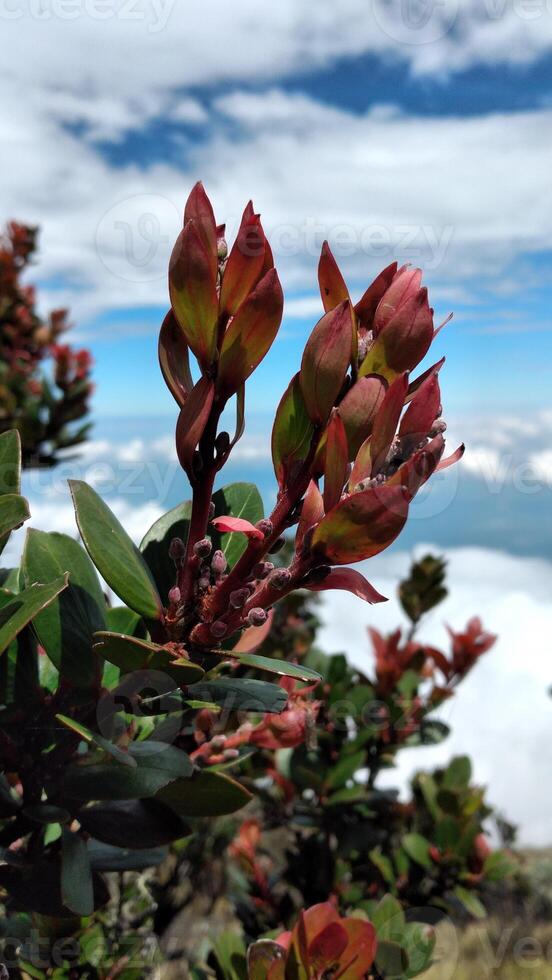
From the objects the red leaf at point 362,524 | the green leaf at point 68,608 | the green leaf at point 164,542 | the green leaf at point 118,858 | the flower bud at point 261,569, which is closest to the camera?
the red leaf at point 362,524

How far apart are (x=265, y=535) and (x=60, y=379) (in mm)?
4746

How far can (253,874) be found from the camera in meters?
2.69

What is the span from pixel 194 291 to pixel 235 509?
15.2 inches

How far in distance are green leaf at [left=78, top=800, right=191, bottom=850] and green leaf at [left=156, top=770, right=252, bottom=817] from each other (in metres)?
0.02

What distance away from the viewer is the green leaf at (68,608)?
1.05 meters

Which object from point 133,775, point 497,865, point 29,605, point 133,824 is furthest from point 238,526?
point 497,865

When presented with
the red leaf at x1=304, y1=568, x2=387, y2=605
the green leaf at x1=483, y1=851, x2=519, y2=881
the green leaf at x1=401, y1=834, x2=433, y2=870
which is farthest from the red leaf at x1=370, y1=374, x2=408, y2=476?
the green leaf at x1=483, y1=851, x2=519, y2=881

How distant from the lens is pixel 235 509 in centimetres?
118

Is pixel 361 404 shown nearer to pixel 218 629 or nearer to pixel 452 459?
pixel 452 459

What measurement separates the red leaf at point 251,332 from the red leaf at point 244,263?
2 cm

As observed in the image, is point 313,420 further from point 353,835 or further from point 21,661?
point 353,835

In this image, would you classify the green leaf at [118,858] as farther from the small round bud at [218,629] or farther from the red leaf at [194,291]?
the red leaf at [194,291]

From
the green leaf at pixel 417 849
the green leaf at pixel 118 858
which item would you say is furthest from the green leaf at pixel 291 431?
the green leaf at pixel 417 849

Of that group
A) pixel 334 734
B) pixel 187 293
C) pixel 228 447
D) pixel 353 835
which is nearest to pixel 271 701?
pixel 228 447
